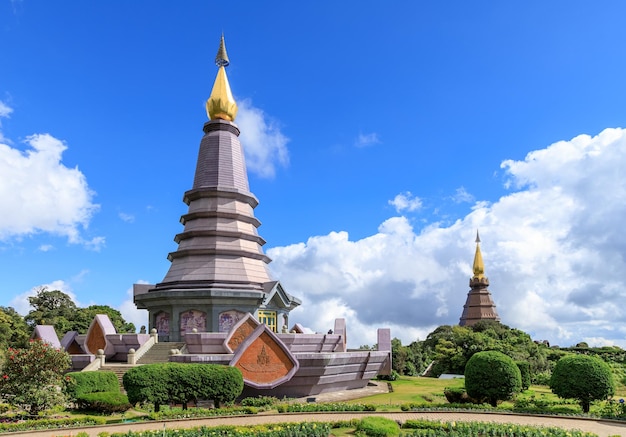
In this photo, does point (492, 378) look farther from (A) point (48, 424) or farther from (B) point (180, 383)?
(A) point (48, 424)

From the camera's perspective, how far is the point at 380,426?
1606cm

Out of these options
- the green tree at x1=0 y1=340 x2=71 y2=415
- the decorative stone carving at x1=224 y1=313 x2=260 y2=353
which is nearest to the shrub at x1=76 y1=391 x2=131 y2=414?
the green tree at x1=0 y1=340 x2=71 y2=415

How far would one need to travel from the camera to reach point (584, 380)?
21578mm

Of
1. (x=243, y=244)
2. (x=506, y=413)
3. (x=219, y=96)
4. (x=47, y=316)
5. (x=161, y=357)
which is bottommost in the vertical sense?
(x=506, y=413)

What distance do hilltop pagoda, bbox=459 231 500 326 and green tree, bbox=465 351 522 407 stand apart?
51.1 metres

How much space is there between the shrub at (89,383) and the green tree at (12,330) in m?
22.6

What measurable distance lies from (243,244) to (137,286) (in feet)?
26.4

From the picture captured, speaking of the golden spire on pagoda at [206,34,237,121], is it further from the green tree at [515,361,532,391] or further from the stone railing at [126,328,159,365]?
the green tree at [515,361,532,391]

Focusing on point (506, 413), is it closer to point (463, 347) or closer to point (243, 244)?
point (243, 244)

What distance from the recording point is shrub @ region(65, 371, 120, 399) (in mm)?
22688

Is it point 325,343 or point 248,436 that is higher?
point 325,343

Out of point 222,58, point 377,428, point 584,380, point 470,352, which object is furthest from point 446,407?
point 222,58

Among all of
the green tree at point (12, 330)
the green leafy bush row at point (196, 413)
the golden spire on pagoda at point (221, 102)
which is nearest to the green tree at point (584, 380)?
the green leafy bush row at point (196, 413)

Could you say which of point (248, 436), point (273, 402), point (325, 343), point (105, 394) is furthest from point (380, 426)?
point (325, 343)
